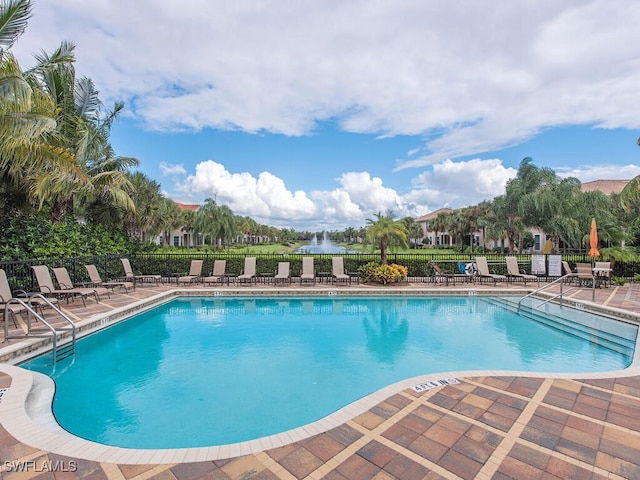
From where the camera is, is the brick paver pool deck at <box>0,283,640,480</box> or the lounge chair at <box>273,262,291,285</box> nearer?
the brick paver pool deck at <box>0,283,640,480</box>

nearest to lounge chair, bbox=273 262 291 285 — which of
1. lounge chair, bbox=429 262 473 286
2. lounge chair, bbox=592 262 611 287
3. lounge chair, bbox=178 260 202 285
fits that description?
lounge chair, bbox=178 260 202 285

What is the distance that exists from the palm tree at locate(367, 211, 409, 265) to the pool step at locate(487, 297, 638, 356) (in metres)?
4.78

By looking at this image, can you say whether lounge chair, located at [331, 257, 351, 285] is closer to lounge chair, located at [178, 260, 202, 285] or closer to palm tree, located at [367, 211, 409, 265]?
palm tree, located at [367, 211, 409, 265]

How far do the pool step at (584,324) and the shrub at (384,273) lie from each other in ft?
13.0

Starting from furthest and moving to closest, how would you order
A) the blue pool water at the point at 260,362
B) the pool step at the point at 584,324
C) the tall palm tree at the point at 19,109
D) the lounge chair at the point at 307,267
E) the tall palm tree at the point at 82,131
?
1. the lounge chair at the point at 307,267
2. the tall palm tree at the point at 82,131
3. the pool step at the point at 584,324
4. the tall palm tree at the point at 19,109
5. the blue pool water at the point at 260,362

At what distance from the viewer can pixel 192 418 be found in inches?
165

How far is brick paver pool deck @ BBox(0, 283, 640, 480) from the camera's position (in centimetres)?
259

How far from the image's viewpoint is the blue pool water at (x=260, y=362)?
414 centimetres

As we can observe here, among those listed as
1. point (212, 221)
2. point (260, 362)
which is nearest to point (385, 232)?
point (260, 362)

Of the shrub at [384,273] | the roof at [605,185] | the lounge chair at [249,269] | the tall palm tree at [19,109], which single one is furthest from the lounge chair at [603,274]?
the roof at [605,185]

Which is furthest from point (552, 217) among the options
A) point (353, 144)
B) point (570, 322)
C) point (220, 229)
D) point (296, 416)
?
point (220, 229)

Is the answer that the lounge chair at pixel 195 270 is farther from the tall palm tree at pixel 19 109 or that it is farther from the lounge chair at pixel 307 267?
the tall palm tree at pixel 19 109

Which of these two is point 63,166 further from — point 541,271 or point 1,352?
point 541,271

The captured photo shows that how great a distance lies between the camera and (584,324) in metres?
8.41
